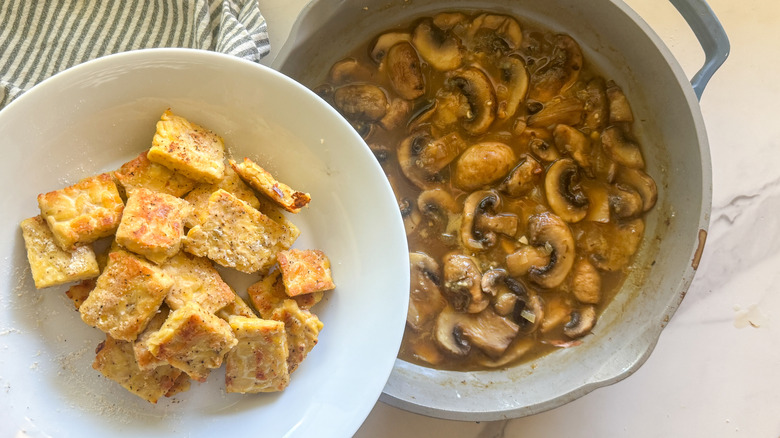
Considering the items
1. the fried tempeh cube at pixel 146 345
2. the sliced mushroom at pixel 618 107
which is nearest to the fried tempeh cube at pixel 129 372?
the fried tempeh cube at pixel 146 345

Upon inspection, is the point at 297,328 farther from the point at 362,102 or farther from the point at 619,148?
the point at 619,148

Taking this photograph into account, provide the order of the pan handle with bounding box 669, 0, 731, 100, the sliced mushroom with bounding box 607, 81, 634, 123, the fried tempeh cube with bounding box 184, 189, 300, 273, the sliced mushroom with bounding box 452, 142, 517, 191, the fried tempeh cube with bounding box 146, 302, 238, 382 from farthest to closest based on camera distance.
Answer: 1. the sliced mushroom with bounding box 607, 81, 634, 123
2. the sliced mushroom with bounding box 452, 142, 517, 191
3. the pan handle with bounding box 669, 0, 731, 100
4. the fried tempeh cube with bounding box 184, 189, 300, 273
5. the fried tempeh cube with bounding box 146, 302, 238, 382

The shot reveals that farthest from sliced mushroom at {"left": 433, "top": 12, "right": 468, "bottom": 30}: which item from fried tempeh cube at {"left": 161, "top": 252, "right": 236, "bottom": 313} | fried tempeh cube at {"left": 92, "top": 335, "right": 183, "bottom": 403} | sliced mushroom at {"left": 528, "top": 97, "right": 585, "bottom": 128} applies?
fried tempeh cube at {"left": 92, "top": 335, "right": 183, "bottom": 403}

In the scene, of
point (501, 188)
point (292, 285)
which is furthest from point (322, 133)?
point (501, 188)

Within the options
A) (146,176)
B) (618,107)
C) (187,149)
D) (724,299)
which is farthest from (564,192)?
(146,176)

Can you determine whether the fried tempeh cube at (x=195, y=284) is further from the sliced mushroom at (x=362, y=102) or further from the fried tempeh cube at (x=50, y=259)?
the sliced mushroom at (x=362, y=102)

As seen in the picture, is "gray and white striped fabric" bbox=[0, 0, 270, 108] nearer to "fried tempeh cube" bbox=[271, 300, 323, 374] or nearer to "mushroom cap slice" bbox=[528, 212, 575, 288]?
Answer: "fried tempeh cube" bbox=[271, 300, 323, 374]

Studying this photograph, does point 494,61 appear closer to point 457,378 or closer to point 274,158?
point 274,158
